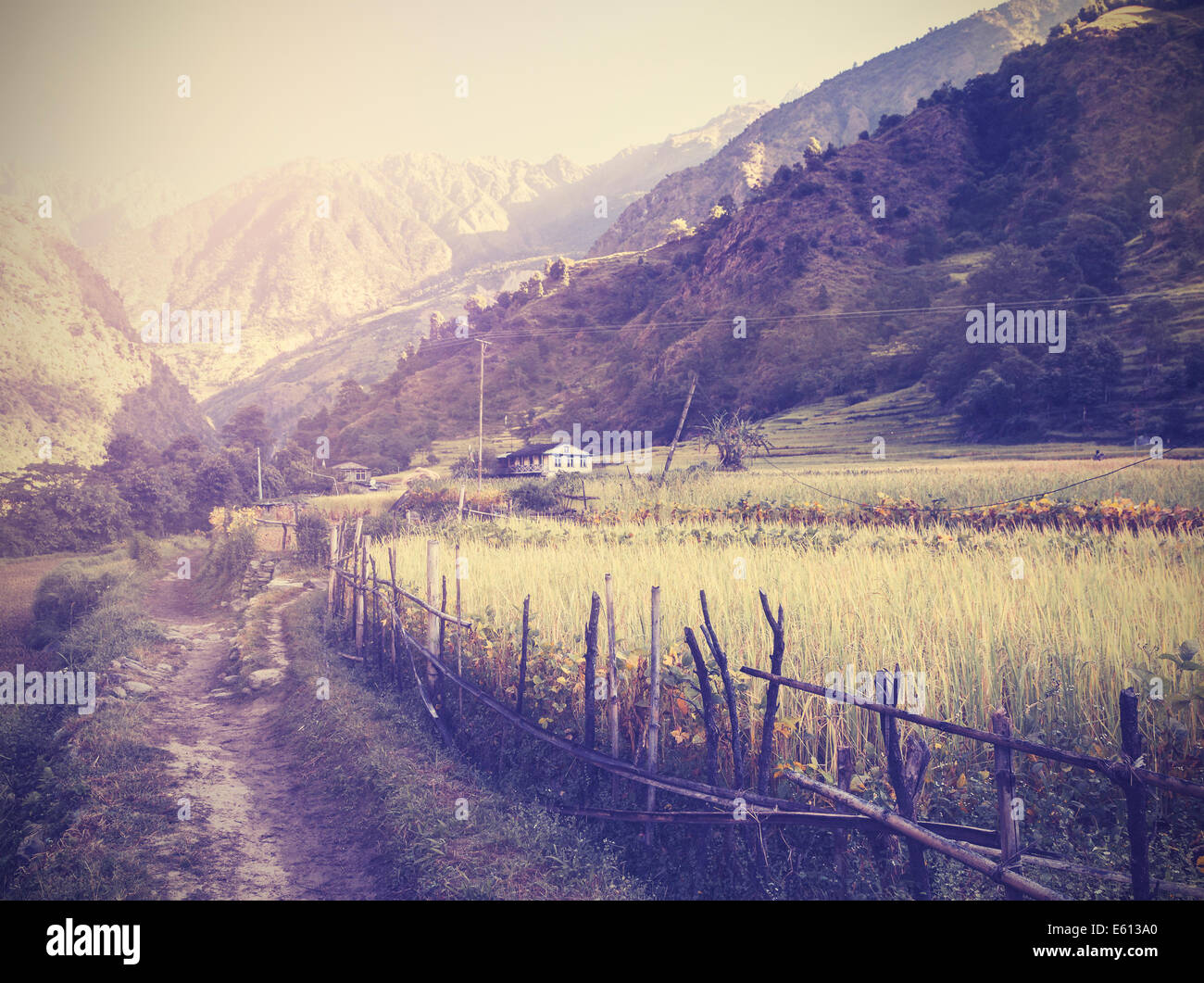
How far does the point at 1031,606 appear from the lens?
6.08m

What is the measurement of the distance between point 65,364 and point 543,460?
140ft

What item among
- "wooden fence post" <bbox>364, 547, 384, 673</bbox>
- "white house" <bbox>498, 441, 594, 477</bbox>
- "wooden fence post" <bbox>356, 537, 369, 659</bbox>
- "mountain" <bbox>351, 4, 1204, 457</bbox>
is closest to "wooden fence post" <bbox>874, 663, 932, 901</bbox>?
"wooden fence post" <bbox>364, 547, 384, 673</bbox>

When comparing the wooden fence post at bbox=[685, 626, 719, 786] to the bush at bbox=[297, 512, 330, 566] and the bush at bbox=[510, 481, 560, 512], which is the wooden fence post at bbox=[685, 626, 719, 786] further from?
the bush at bbox=[297, 512, 330, 566]

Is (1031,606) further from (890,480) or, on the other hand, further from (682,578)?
(890,480)

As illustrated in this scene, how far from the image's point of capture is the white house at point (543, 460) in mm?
50062

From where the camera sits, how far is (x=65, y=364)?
55.4m

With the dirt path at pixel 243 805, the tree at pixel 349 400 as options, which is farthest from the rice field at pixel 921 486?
the tree at pixel 349 400

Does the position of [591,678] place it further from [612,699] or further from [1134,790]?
[1134,790]

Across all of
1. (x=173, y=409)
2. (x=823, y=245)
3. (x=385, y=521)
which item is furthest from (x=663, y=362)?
(x=173, y=409)

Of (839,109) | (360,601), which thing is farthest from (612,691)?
(839,109)

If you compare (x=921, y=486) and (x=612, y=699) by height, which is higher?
(x=921, y=486)

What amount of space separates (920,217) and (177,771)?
8195 cm

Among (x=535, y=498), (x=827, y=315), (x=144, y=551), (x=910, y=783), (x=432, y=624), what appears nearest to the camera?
(x=910, y=783)

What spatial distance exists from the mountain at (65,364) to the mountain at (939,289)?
77.8 feet
